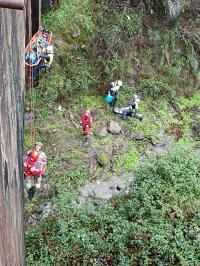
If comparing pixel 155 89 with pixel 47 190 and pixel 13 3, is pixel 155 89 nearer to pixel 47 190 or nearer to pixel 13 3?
pixel 47 190

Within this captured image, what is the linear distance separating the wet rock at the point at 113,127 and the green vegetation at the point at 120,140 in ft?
0.45

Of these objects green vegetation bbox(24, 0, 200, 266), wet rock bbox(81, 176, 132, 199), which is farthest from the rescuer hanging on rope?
wet rock bbox(81, 176, 132, 199)

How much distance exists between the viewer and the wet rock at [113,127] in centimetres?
1017

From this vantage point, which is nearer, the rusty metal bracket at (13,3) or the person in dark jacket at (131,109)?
the rusty metal bracket at (13,3)

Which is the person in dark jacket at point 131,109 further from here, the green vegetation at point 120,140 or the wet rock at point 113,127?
the wet rock at point 113,127

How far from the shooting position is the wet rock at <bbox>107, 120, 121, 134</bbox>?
400 inches

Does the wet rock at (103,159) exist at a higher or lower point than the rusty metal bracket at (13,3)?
lower

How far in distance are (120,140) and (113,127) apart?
1.34 feet

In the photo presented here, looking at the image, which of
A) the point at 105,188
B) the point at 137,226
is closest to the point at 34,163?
the point at 105,188

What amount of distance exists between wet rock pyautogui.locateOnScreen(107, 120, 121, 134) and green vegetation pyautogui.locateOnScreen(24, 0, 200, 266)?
0.14 meters

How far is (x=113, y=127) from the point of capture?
10.2m

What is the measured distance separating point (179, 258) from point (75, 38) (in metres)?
6.88

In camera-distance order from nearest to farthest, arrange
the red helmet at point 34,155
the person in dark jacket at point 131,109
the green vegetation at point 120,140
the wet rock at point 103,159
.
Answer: the green vegetation at point 120,140
the red helmet at point 34,155
the wet rock at point 103,159
the person in dark jacket at point 131,109

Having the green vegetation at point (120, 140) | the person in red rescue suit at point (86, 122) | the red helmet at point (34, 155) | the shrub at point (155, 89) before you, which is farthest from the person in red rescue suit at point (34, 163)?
the shrub at point (155, 89)
